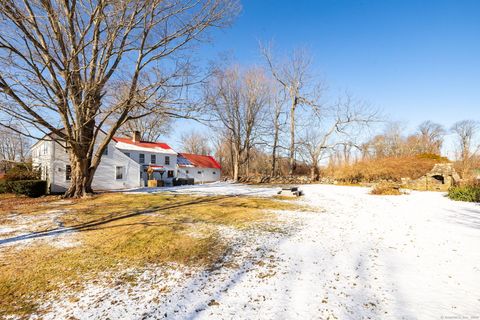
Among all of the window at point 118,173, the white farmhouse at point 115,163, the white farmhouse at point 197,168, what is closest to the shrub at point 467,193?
the white farmhouse at point 115,163

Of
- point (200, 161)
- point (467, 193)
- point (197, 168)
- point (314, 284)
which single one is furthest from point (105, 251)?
point (200, 161)

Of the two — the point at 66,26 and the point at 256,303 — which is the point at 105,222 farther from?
the point at 66,26

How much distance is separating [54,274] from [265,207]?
24.0 feet

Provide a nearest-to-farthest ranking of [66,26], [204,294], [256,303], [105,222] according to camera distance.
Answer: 1. [256,303]
2. [204,294]
3. [105,222]
4. [66,26]

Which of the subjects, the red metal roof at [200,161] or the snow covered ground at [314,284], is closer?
the snow covered ground at [314,284]

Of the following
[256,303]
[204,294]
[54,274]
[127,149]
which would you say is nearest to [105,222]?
[54,274]

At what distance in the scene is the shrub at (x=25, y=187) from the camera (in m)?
15.5

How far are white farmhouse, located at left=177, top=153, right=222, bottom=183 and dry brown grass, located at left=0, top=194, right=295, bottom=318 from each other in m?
24.2

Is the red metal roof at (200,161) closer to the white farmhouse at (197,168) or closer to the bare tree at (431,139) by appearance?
the white farmhouse at (197,168)

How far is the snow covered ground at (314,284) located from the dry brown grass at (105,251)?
19.9 inches

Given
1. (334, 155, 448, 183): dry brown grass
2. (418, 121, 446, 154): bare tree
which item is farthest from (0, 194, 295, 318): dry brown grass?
(418, 121, 446, 154): bare tree

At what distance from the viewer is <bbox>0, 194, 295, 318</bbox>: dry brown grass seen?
3.63 meters

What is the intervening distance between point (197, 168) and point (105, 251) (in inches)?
1166

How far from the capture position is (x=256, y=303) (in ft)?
10.2
